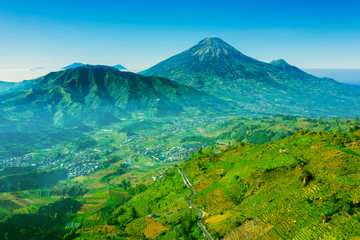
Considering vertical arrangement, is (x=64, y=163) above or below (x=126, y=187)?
below

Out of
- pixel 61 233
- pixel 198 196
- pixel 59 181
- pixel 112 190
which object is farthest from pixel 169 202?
pixel 59 181

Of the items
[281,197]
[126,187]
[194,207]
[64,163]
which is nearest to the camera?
[281,197]

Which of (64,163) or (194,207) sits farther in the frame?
(64,163)

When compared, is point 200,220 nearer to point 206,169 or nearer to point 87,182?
point 206,169

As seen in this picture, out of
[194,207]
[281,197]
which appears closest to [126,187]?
[194,207]

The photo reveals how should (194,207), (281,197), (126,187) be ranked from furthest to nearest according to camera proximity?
1. (126,187)
2. (194,207)
3. (281,197)

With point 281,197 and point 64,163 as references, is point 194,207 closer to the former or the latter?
point 281,197

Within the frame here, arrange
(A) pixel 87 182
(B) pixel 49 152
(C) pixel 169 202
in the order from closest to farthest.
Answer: (C) pixel 169 202
(A) pixel 87 182
(B) pixel 49 152

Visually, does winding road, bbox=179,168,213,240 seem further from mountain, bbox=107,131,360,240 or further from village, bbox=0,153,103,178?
village, bbox=0,153,103,178

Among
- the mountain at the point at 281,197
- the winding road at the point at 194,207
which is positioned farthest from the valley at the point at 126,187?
the winding road at the point at 194,207

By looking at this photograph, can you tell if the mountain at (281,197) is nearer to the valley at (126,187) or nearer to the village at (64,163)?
the valley at (126,187)

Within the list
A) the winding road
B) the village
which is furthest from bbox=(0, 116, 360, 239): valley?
the winding road
